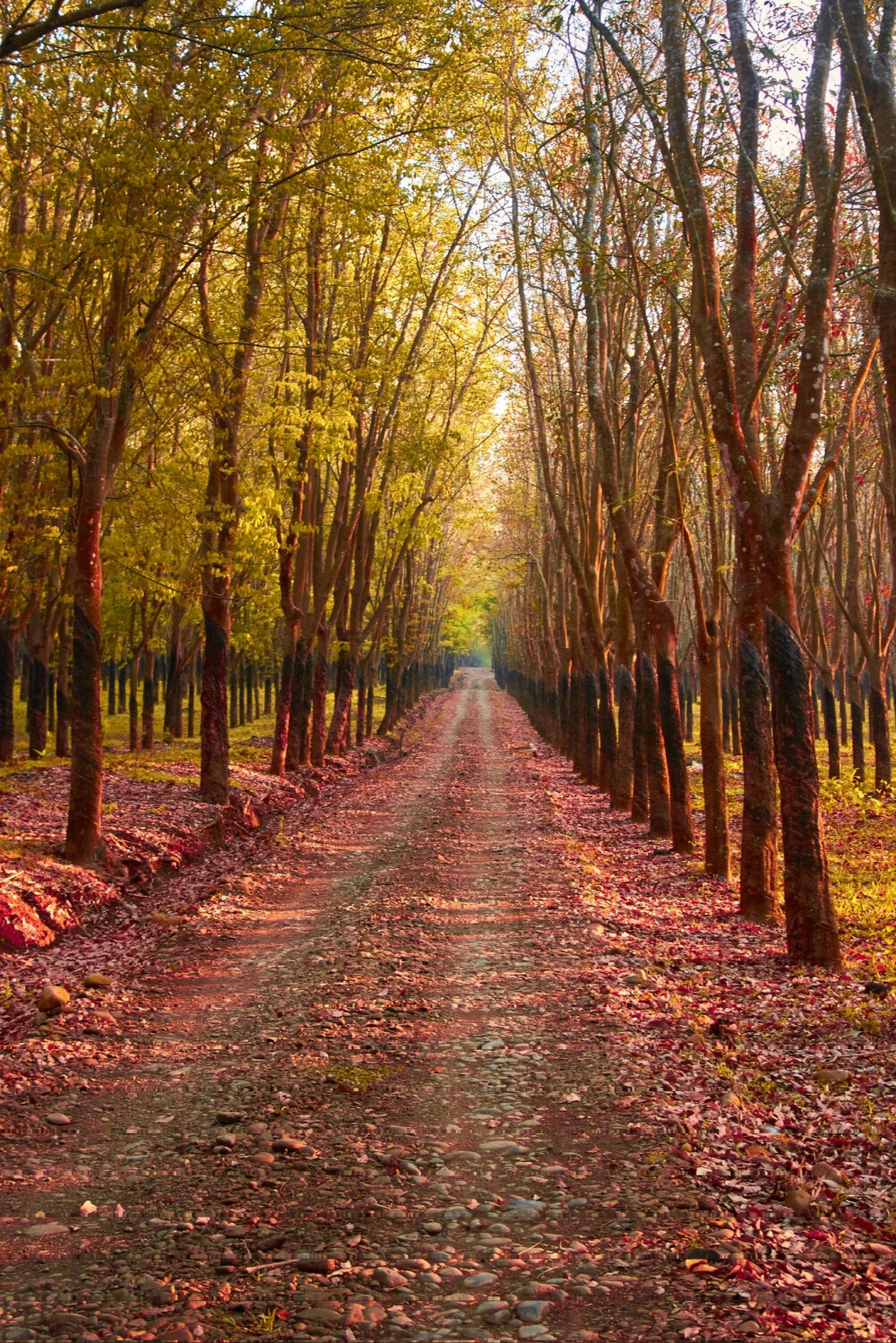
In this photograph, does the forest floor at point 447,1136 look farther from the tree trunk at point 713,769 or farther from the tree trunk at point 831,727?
the tree trunk at point 831,727

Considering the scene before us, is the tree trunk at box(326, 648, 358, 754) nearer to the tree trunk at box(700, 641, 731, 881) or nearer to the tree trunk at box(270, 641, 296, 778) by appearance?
the tree trunk at box(270, 641, 296, 778)

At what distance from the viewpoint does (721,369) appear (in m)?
9.67

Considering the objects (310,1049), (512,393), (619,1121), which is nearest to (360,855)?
(310,1049)

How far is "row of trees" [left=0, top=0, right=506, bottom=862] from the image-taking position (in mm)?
11383

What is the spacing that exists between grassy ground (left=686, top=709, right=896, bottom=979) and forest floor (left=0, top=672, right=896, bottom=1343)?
3.82ft

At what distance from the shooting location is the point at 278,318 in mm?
21906

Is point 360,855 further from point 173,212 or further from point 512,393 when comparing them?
point 512,393

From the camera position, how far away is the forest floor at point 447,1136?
4199mm

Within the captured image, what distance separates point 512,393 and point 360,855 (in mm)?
19818

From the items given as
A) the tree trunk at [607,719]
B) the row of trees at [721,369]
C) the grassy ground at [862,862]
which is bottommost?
the grassy ground at [862,862]

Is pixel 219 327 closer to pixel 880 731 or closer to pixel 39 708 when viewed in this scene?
pixel 39 708

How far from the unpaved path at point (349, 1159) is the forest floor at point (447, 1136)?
2cm

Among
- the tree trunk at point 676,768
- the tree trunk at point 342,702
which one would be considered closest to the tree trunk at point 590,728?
the tree trunk at point 342,702

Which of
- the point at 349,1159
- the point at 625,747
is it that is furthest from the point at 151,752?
the point at 349,1159
